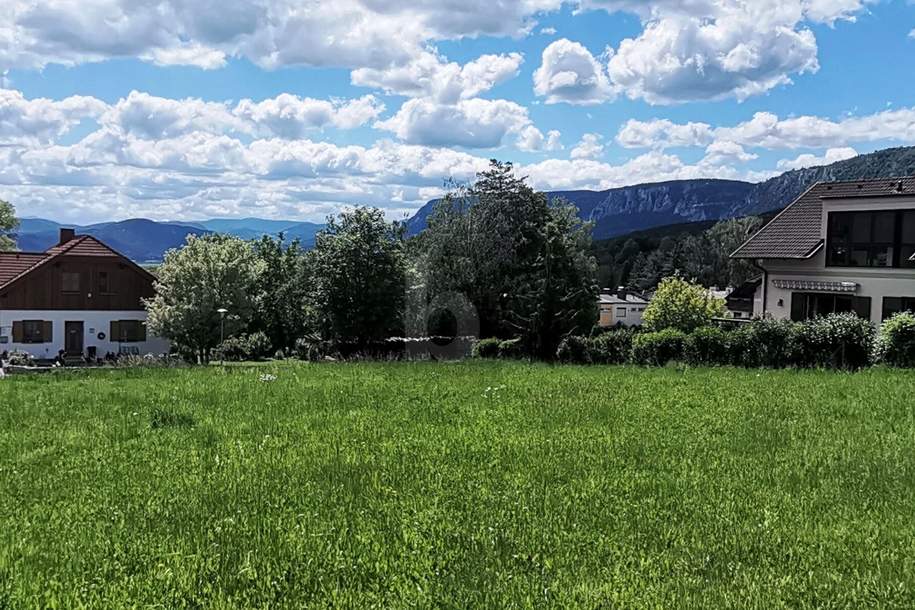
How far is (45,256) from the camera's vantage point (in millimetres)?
49031

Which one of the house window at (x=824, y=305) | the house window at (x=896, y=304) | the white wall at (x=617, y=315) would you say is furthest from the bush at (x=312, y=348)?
the white wall at (x=617, y=315)

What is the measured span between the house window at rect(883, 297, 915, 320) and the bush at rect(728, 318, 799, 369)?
11622 mm

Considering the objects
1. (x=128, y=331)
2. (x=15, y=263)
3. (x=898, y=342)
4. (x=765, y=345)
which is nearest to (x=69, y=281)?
(x=15, y=263)

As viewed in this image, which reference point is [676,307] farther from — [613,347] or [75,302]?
[75,302]

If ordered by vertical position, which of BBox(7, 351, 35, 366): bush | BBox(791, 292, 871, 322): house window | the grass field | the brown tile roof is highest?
the brown tile roof

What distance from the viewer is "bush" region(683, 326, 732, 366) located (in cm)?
2005

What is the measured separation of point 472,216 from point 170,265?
20.3 m

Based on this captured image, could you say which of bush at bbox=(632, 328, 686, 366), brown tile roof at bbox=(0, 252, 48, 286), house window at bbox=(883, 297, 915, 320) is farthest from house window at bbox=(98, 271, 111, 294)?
house window at bbox=(883, 297, 915, 320)

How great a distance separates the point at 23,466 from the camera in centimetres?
764

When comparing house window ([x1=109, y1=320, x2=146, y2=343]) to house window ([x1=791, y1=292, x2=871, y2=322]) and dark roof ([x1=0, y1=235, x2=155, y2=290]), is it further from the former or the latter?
house window ([x1=791, y1=292, x2=871, y2=322])

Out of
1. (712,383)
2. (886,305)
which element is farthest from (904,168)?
(712,383)

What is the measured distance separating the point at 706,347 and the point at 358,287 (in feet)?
78.1

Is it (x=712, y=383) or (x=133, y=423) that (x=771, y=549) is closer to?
(x=133, y=423)

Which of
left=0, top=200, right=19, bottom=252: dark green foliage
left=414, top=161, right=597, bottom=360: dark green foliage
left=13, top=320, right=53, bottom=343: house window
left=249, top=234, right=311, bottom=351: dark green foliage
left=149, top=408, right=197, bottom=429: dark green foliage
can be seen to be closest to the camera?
left=149, top=408, right=197, bottom=429: dark green foliage
